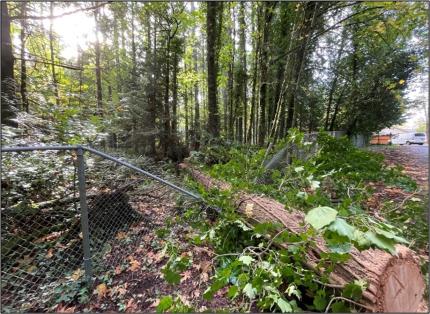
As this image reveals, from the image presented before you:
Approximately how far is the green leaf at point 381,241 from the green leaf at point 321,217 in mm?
183

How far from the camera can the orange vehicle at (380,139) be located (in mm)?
11484

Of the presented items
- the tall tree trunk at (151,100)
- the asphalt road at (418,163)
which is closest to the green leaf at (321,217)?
the asphalt road at (418,163)

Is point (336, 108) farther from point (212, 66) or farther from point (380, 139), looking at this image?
point (212, 66)

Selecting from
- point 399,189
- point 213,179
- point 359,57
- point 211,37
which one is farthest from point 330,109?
point 213,179

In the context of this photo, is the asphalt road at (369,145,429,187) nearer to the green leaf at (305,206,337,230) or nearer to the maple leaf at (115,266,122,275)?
the green leaf at (305,206,337,230)

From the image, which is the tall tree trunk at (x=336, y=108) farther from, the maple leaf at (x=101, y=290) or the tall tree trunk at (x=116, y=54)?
the maple leaf at (x=101, y=290)

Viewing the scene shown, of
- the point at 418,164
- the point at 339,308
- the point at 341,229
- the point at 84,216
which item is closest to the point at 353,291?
the point at 339,308

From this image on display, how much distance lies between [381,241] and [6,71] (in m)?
5.14

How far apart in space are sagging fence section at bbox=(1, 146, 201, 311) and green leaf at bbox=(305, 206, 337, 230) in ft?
6.61

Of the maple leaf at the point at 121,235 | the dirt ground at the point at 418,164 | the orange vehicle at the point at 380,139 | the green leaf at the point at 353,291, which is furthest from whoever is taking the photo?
the orange vehicle at the point at 380,139

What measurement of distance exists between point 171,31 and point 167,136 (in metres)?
3.86

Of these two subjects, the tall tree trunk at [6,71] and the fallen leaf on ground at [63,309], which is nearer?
the fallen leaf on ground at [63,309]

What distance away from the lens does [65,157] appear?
10.8 ft

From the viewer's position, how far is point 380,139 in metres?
12.1
